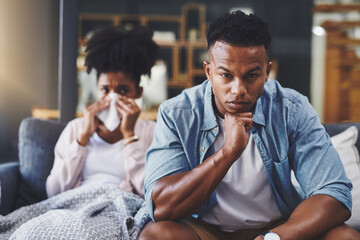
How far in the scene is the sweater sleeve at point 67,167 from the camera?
5.90ft

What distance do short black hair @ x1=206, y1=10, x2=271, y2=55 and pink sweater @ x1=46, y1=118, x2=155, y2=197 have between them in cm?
65

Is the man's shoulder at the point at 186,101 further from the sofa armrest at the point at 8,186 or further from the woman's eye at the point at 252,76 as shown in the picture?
the sofa armrest at the point at 8,186

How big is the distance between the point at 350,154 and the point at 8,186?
1.54 m

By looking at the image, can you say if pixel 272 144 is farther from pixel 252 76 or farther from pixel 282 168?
pixel 252 76

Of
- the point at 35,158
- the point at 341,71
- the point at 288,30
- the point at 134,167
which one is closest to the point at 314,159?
the point at 134,167

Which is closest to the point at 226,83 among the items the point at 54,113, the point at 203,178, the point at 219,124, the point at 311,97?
the point at 219,124

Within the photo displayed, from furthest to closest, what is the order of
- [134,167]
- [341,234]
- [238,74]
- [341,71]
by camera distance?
[341,71], [134,167], [238,74], [341,234]

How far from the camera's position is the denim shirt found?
1.38m

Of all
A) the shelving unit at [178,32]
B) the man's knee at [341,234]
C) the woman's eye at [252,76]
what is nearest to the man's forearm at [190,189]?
the woman's eye at [252,76]

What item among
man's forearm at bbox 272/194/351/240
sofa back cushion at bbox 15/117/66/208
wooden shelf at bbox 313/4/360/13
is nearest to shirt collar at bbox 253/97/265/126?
man's forearm at bbox 272/194/351/240

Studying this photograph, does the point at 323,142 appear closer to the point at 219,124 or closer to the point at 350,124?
the point at 219,124

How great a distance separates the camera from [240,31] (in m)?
1.35

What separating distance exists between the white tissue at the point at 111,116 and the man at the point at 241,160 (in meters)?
0.46

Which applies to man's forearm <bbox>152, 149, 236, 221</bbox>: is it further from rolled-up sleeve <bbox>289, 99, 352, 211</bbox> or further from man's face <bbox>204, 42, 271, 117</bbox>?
rolled-up sleeve <bbox>289, 99, 352, 211</bbox>
